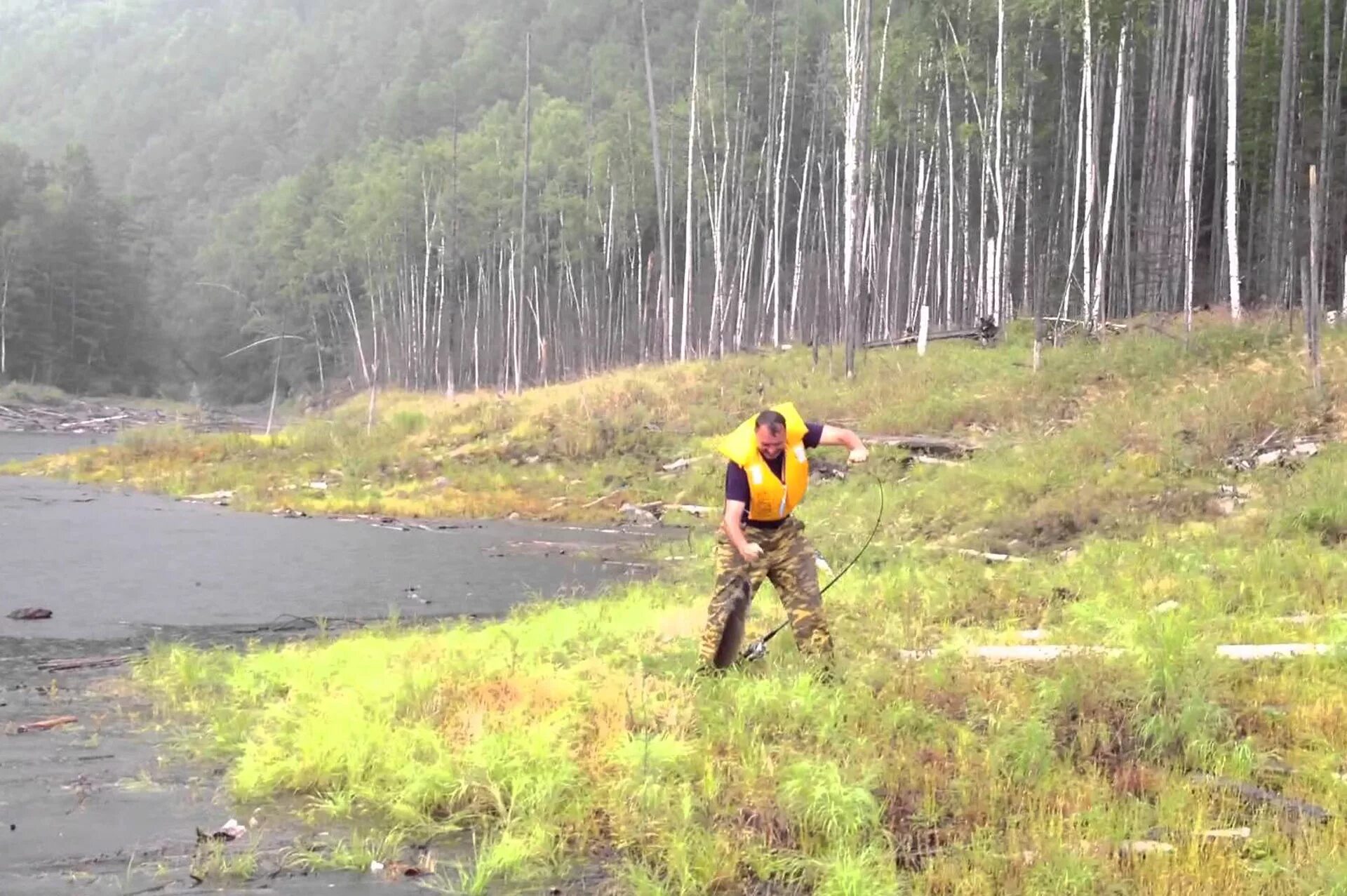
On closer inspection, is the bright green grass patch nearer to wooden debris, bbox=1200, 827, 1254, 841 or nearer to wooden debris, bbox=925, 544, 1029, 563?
wooden debris, bbox=1200, 827, 1254, 841

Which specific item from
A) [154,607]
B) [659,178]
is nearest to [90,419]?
[659,178]

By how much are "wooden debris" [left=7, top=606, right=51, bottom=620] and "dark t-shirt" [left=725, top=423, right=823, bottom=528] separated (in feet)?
22.3

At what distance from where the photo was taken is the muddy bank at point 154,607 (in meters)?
4.90

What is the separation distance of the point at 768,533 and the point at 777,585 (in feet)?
1.05

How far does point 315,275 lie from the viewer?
205 feet

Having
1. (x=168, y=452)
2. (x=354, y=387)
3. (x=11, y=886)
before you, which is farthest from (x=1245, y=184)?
(x=354, y=387)

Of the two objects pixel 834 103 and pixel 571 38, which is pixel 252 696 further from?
pixel 571 38

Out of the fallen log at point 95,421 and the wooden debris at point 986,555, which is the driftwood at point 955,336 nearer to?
the wooden debris at point 986,555

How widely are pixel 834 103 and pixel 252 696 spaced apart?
3076 centimetres

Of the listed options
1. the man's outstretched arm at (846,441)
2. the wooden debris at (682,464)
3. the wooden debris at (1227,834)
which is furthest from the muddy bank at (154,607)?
the wooden debris at (682,464)

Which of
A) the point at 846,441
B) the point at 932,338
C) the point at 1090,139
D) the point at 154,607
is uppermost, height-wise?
the point at 1090,139

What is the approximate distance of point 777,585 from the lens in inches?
262

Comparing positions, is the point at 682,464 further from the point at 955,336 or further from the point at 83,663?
the point at 83,663

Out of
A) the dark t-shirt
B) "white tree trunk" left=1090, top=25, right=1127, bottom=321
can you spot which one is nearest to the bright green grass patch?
the dark t-shirt
